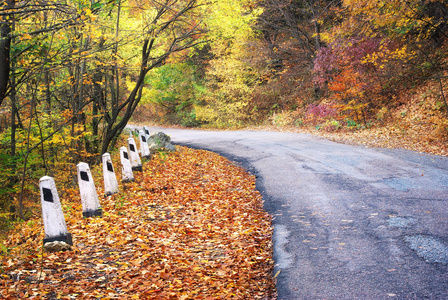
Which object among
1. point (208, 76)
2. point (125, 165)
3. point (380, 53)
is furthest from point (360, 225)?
point (208, 76)

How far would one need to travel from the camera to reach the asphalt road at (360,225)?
11.4ft

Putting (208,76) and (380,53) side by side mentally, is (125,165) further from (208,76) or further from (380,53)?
(208,76)

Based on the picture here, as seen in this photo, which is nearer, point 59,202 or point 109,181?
point 59,202

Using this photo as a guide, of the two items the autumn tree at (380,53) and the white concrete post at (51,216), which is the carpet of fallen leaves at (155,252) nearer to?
the white concrete post at (51,216)

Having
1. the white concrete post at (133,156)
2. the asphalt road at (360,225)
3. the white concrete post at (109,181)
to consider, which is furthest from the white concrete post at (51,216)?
the white concrete post at (133,156)

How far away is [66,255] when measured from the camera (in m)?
4.67

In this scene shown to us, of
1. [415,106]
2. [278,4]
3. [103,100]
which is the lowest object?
[415,106]

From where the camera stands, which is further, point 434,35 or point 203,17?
point 434,35

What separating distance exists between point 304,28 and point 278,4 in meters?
2.57

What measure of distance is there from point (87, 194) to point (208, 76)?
23.2m

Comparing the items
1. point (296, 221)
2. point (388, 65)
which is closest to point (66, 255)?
point (296, 221)

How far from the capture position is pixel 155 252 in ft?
16.0

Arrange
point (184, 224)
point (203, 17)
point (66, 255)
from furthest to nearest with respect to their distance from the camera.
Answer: point (203, 17) < point (184, 224) < point (66, 255)

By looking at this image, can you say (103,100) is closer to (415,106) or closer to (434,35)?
(415,106)
